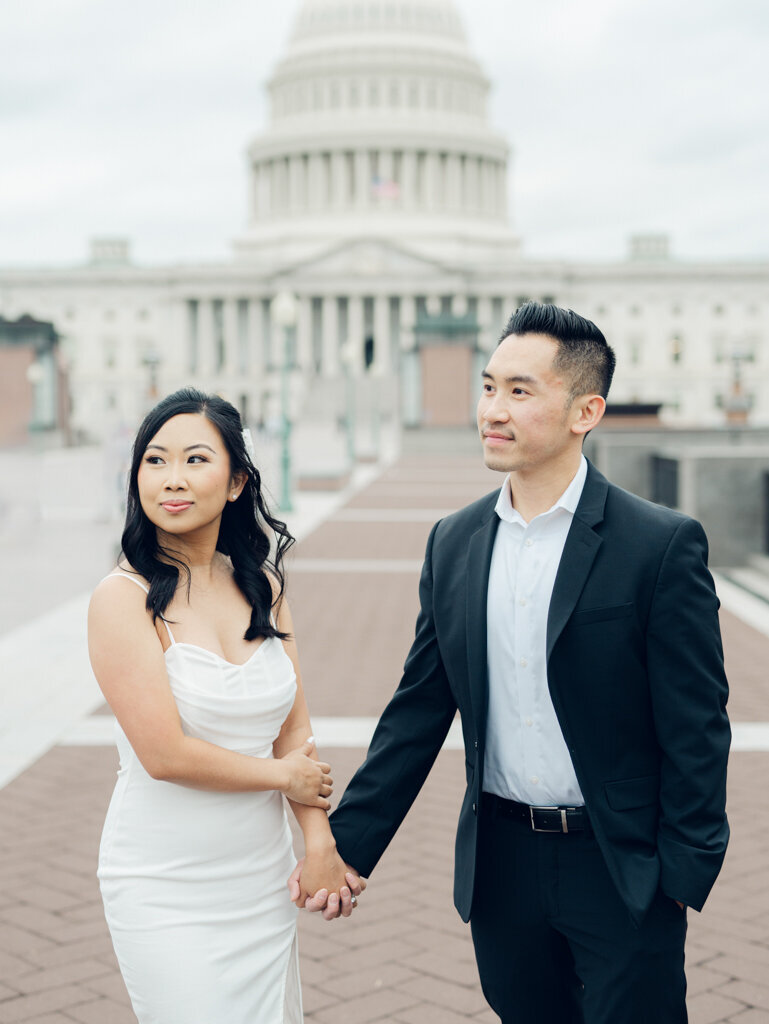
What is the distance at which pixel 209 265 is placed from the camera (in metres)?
104

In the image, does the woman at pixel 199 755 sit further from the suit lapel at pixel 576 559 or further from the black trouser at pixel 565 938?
the suit lapel at pixel 576 559

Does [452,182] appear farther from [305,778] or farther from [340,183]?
[305,778]

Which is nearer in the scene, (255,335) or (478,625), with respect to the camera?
(478,625)

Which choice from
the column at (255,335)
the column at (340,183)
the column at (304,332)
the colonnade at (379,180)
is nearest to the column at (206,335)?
the column at (255,335)

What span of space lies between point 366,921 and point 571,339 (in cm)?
288

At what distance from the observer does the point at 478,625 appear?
2.89 meters

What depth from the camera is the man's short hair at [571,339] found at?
2.86 meters

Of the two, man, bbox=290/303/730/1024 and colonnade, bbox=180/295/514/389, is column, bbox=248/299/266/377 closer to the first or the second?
colonnade, bbox=180/295/514/389

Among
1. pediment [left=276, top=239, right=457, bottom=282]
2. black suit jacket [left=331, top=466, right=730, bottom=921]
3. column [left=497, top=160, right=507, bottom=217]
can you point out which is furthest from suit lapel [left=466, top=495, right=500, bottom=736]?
column [left=497, top=160, right=507, bottom=217]

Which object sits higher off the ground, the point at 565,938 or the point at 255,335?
the point at 255,335

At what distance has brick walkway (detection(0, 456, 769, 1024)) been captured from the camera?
4234 millimetres

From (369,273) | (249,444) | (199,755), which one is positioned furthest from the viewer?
(369,273)

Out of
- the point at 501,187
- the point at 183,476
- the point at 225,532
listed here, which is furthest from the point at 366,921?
the point at 501,187

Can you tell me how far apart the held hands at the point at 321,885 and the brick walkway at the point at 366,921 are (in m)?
1.38
